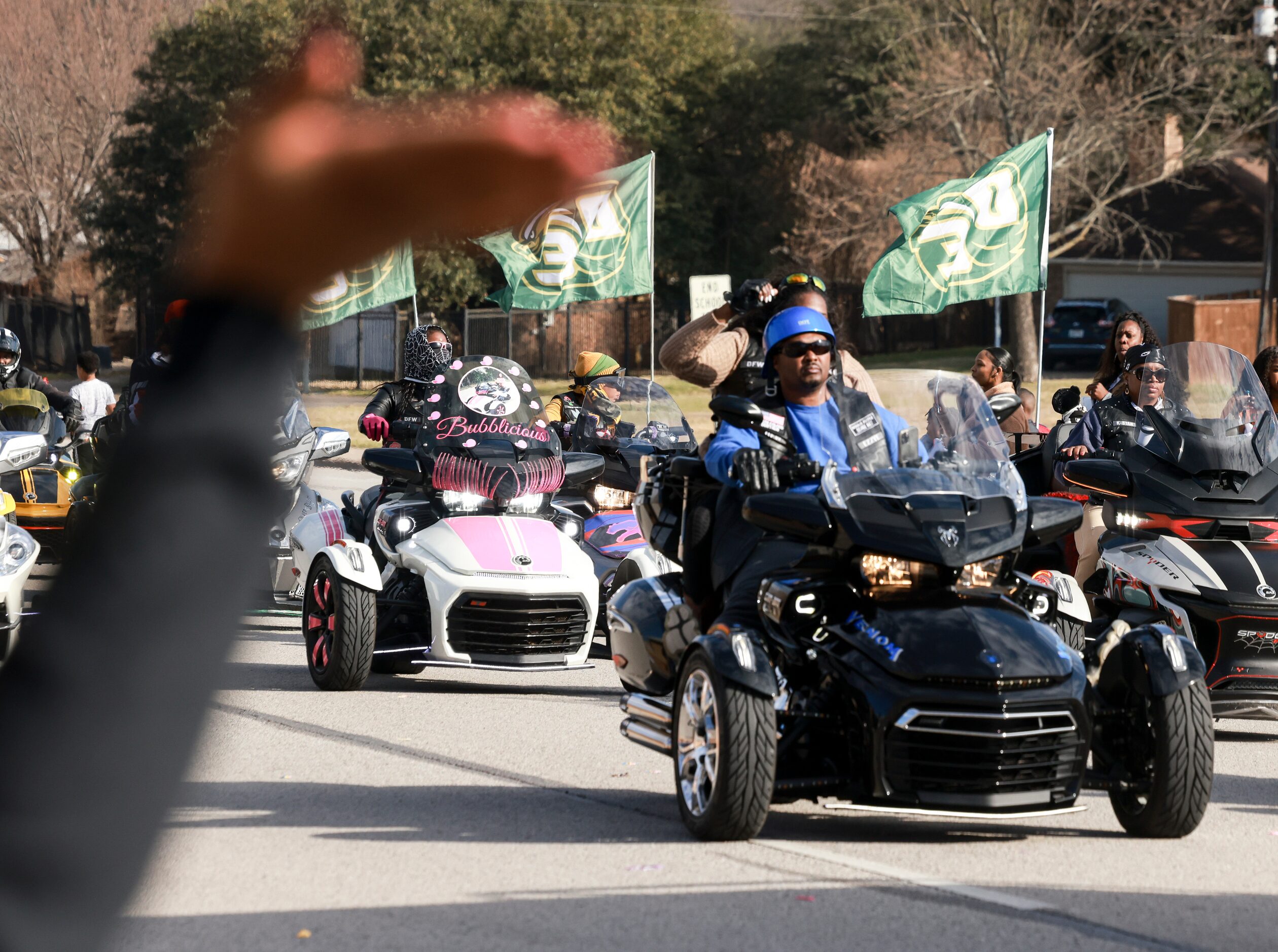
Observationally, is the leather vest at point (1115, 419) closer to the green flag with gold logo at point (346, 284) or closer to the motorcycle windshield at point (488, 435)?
the motorcycle windshield at point (488, 435)

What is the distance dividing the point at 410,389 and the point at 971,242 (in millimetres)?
5754

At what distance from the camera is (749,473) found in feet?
19.8

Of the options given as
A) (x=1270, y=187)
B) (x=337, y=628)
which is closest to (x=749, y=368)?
(x=337, y=628)

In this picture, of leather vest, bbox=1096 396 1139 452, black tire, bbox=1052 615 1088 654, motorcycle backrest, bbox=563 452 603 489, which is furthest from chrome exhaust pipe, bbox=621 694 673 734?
leather vest, bbox=1096 396 1139 452

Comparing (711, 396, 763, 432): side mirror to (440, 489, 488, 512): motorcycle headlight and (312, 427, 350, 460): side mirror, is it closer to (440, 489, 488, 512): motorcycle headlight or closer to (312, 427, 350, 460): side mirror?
(312, 427, 350, 460): side mirror

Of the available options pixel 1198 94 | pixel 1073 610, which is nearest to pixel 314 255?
pixel 1073 610

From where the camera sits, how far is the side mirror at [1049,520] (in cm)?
589

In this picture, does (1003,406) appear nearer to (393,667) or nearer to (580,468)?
(580,468)

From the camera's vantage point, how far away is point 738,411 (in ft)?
19.3

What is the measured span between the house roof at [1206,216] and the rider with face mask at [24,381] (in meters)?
40.6

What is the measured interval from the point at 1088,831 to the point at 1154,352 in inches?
126

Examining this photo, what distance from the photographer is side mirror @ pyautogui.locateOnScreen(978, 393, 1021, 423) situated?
658cm

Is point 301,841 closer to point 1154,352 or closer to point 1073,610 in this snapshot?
point 1073,610

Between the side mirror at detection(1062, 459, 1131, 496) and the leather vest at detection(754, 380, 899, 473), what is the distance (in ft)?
6.00
